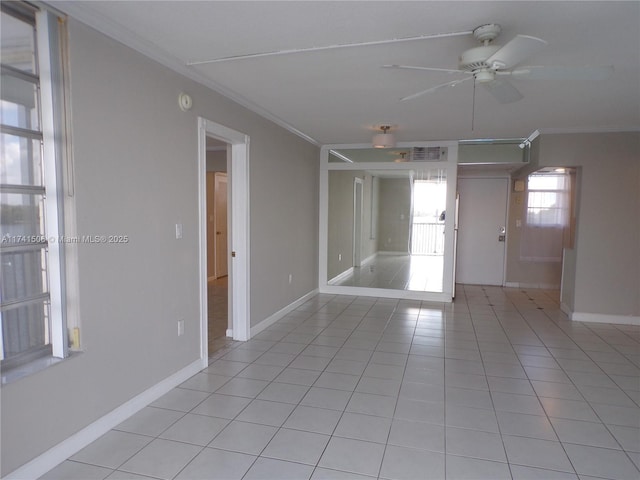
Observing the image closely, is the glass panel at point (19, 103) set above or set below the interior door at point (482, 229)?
above

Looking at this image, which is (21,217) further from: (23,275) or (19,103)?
(19,103)

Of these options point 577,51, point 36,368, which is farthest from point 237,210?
point 577,51

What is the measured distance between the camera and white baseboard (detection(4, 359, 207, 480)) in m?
1.97

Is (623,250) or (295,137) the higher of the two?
(295,137)

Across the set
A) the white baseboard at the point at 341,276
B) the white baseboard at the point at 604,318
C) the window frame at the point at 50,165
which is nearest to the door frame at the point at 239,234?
the window frame at the point at 50,165

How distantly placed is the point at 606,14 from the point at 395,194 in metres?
4.31

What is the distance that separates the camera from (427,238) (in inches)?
247

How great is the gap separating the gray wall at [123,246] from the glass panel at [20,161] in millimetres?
181

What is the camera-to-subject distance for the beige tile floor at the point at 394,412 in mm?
2150

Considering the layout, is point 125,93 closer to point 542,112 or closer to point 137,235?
point 137,235

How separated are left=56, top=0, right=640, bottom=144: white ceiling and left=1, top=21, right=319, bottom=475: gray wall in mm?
262

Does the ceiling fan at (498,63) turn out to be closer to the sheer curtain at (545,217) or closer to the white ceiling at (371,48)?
the white ceiling at (371,48)

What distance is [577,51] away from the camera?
259 centimetres

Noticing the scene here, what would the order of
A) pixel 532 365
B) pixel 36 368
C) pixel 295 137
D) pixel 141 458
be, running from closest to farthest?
pixel 36 368 < pixel 141 458 < pixel 532 365 < pixel 295 137
